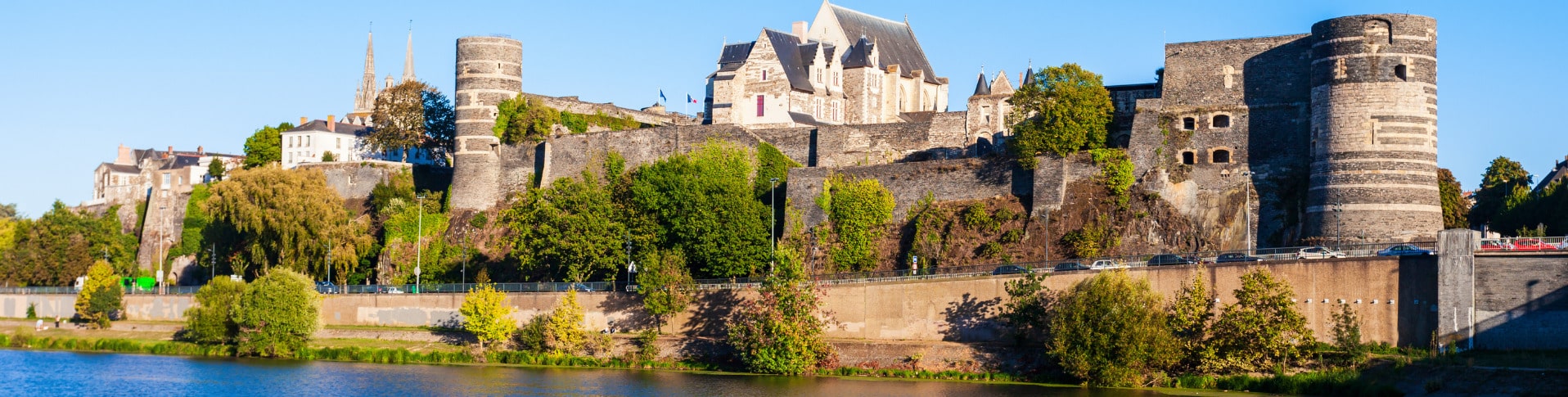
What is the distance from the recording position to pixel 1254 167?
59594mm

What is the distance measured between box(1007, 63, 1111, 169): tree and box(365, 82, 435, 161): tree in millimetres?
32298

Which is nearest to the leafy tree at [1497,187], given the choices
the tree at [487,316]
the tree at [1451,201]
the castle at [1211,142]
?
the tree at [1451,201]

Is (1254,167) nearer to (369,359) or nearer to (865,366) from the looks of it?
(865,366)

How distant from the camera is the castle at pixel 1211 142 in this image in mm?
56219

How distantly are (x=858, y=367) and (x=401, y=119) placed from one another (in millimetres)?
37954

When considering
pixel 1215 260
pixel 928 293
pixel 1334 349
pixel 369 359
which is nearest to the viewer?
pixel 1334 349

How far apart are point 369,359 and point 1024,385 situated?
76.6 ft

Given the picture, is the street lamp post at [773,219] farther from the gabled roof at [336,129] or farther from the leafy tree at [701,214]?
the gabled roof at [336,129]

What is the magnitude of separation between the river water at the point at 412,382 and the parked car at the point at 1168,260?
16.8 ft

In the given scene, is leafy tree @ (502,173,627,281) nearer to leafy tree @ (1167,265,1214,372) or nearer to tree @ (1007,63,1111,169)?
tree @ (1007,63,1111,169)

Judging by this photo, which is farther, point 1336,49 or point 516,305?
point 516,305

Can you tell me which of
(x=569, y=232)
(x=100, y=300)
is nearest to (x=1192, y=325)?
(x=569, y=232)

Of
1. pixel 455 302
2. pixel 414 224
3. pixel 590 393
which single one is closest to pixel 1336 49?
pixel 590 393

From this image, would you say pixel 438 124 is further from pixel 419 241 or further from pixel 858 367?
pixel 858 367
